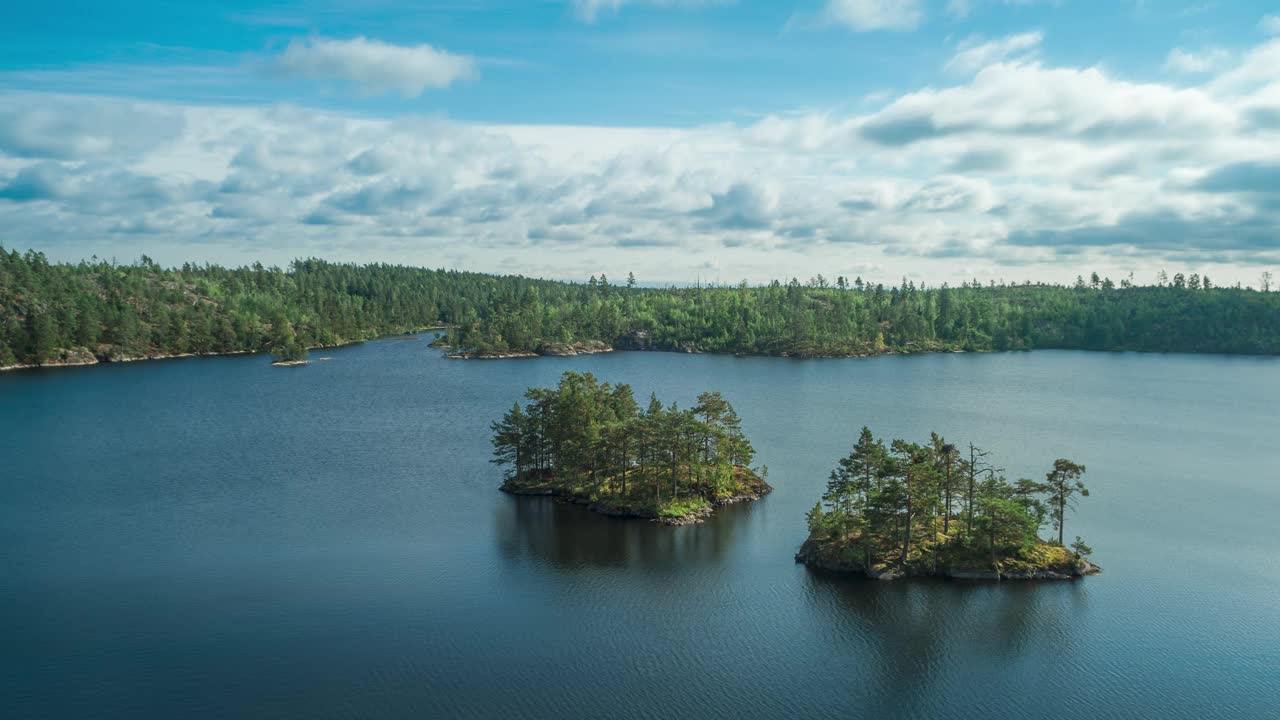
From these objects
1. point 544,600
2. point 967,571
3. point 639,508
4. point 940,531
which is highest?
point 940,531

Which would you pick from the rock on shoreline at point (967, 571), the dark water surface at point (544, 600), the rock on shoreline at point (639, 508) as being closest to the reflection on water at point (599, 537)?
the dark water surface at point (544, 600)

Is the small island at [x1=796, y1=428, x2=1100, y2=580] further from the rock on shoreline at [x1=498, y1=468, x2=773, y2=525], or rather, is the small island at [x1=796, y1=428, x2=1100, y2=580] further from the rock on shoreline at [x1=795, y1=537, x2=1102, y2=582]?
the rock on shoreline at [x1=498, y1=468, x2=773, y2=525]

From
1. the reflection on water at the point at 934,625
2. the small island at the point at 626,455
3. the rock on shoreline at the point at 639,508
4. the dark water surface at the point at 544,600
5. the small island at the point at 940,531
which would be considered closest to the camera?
the dark water surface at the point at 544,600

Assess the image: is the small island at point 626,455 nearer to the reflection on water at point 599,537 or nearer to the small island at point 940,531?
the reflection on water at point 599,537

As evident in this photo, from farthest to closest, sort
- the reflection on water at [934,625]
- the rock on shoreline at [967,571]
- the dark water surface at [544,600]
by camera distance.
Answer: the rock on shoreline at [967,571], the reflection on water at [934,625], the dark water surface at [544,600]

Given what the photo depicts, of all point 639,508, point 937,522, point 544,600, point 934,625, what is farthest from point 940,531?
point 544,600

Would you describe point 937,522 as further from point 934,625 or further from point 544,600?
point 544,600

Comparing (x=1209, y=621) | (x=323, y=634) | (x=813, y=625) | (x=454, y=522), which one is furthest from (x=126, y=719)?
(x=1209, y=621)

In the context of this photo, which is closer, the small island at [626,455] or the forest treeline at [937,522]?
the forest treeline at [937,522]
